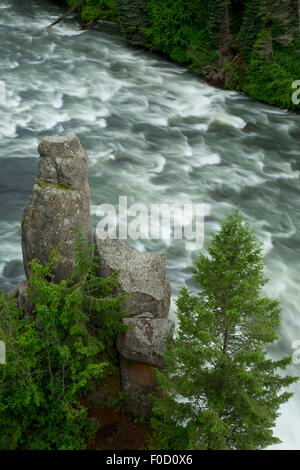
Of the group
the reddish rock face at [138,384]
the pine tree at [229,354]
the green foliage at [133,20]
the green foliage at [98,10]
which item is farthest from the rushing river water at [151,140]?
the pine tree at [229,354]

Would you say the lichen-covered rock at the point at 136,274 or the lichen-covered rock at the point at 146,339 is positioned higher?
the lichen-covered rock at the point at 136,274

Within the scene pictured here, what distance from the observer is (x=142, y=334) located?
10.1 m

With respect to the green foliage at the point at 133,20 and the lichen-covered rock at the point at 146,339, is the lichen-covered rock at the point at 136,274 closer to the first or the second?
the lichen-covered rock at the point at 146,339

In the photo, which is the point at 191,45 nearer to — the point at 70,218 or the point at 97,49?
the point at 97,49

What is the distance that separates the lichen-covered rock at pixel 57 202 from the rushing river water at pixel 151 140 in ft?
19.1

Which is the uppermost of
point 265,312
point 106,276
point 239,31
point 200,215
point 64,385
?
point 239,31

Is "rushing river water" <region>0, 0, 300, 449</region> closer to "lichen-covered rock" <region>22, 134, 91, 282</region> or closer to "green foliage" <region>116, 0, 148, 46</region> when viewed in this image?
"green foliage" <region>116, 0, 148, 46</region>

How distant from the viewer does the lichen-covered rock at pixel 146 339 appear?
10.1m

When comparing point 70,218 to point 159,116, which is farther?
point 159,116

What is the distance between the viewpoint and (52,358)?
377 inches

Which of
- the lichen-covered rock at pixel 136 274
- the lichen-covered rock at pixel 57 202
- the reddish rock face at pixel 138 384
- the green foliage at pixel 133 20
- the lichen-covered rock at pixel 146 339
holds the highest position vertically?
the green foliage at pixel 133 20

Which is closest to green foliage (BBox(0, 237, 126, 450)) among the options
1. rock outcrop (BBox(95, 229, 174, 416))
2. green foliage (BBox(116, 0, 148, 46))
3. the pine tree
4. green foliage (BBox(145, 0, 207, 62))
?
rock outcrop (BBox(95, 229, 174, 416))
